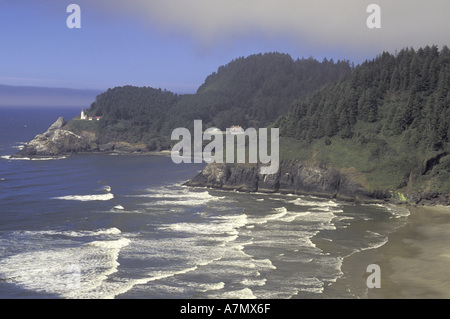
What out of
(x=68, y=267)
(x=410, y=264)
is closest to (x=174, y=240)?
(x=68, y=267)

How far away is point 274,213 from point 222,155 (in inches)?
976

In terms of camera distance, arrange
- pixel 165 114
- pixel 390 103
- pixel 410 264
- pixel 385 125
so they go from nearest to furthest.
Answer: pixel 410 264 → pixel 385 125 → pixel 390 103 → pixel 165 114

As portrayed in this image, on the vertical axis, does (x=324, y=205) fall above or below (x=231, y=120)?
below

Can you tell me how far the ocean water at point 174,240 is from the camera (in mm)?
42656

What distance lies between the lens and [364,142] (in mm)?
84938

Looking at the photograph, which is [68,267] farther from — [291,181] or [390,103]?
[390,103]

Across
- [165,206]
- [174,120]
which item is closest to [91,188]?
[165,206]

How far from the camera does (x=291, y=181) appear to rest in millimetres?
85125

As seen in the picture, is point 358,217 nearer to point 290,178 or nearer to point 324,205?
point 324,205

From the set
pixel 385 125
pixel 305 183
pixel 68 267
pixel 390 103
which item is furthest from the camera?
pixel 390 103

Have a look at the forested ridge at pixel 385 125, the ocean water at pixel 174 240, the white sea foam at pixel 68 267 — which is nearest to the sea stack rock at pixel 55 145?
the ocean water at pixel 174 240

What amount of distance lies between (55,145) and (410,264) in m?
112

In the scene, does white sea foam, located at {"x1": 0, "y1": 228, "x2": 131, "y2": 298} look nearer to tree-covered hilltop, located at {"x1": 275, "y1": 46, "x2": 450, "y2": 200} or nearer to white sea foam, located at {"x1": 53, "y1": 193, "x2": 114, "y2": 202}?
white sea foam, located at {"x1": 53, "y1": 193, "x2": 114, "y2": 202}

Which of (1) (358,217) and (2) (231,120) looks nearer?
(1) (358,217)
